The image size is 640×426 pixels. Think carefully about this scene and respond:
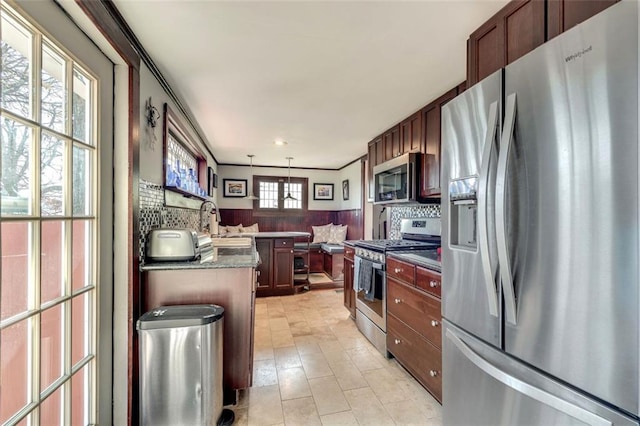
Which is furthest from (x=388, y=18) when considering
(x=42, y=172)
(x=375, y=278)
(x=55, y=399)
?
(x=55, y=399)

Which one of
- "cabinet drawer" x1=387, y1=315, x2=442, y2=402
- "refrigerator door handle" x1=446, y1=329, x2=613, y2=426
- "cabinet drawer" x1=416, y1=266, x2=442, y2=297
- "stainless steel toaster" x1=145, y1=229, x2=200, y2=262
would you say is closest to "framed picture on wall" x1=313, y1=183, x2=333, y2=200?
"cabinet drawer" x1=387, y1=315, x2=442, y2=402

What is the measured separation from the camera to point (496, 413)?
3.57ft

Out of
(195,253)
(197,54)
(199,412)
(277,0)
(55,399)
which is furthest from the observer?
(195,253)

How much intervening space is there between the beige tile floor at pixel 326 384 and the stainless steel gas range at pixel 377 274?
0.55 feet

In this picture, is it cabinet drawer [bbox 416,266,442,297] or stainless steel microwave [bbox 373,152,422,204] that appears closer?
cabinet drawer [bbox 416,266,442,297]

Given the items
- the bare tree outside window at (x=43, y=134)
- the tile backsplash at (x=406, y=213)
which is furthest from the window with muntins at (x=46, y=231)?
the tile backsplash at (x=406, y=213)

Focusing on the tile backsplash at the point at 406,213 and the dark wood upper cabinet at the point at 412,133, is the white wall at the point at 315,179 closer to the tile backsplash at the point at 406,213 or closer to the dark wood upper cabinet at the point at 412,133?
the tile backsplash at the point at 406,213

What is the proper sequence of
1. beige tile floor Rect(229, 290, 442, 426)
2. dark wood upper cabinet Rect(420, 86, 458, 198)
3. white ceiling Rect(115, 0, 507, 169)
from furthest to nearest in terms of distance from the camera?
dark wood upper cabinet Rect(420, 86, 458, 198) → beige tile floor Rect(229, 290, 442, 426) → white ceiling Rect(115, 0, 507, 169)

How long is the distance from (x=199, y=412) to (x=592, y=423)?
1.69 meters

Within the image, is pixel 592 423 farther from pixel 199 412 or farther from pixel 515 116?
pixel 199 412

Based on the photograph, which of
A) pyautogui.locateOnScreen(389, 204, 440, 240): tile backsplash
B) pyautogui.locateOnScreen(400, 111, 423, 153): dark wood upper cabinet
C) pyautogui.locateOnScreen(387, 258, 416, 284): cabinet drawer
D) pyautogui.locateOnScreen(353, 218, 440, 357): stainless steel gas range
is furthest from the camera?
pyautogui.locateOnScreen(389, 204, 440, 240): tile backsplash

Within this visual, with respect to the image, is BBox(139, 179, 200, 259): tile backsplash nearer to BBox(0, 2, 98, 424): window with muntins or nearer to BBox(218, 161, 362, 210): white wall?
BBox(0, 2, 98, 424): window with muntins

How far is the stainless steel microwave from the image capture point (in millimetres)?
2768

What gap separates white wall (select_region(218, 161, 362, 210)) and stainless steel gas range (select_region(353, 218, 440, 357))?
7.09ft
